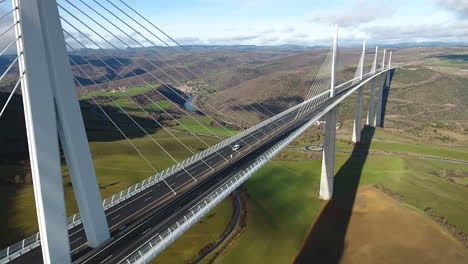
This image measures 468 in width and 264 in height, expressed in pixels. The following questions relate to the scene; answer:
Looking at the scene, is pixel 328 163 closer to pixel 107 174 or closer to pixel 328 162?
pixel 328 162

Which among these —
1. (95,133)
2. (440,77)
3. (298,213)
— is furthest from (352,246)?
(440,77)

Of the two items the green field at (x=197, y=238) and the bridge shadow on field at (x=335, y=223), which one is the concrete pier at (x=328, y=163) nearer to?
the bridge shadow on field at (x=335, y=223)

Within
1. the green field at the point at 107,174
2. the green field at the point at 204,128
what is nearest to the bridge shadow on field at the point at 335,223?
the green field at the point at 107,174

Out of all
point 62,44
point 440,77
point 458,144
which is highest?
point 62,44

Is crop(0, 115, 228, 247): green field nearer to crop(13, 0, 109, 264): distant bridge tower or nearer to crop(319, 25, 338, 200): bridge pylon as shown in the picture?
crop(13, 0, 109, 264): distant bridge tower

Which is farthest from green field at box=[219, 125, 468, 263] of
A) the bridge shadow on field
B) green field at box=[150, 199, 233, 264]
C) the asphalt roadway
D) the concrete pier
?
the asphalt roadway

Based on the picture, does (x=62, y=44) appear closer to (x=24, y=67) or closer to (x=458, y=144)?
(x=24, y=67)
